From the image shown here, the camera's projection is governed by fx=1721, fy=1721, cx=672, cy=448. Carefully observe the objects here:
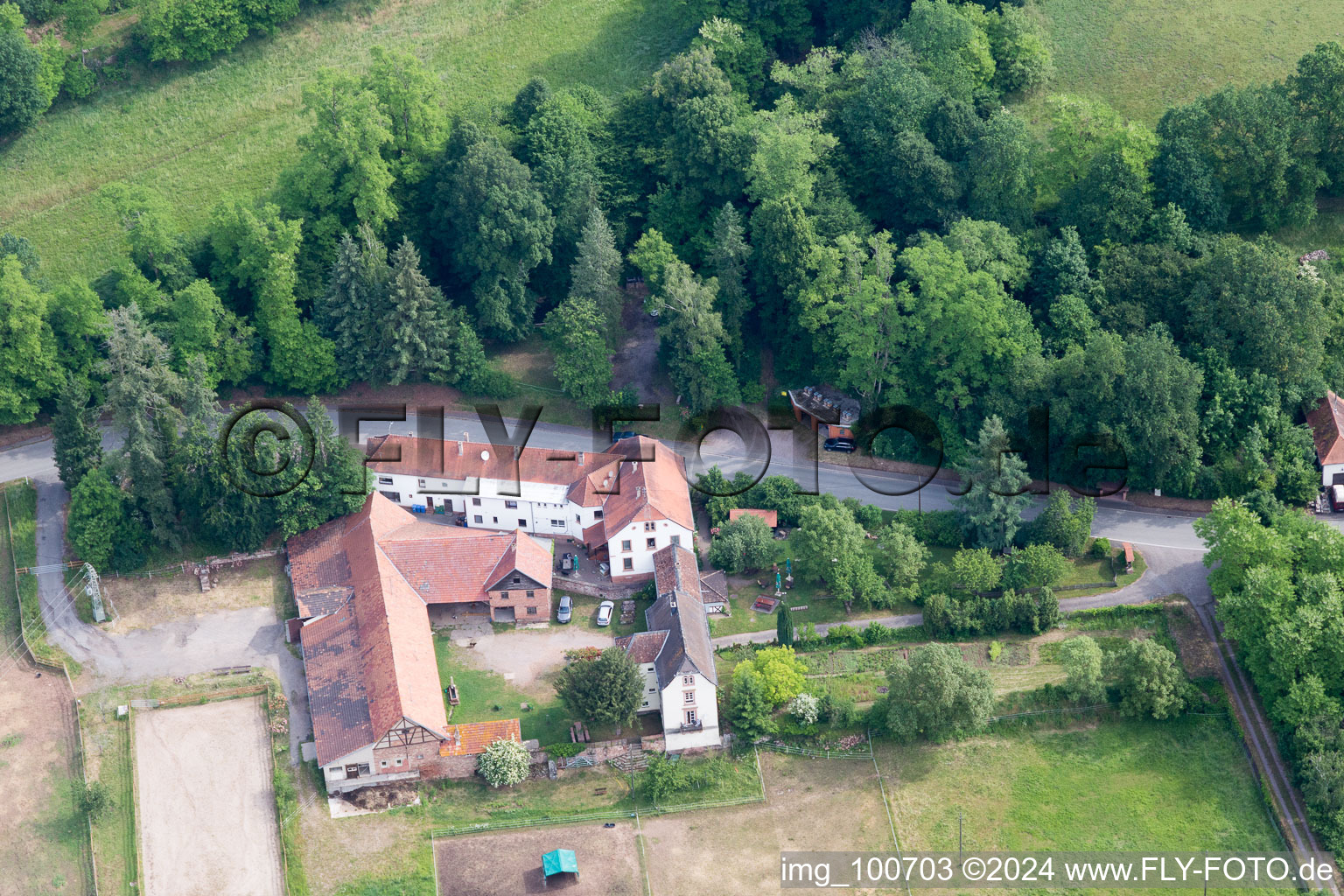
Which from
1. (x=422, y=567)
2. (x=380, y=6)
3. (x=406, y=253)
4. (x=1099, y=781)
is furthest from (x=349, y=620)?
(x=380, y=6)

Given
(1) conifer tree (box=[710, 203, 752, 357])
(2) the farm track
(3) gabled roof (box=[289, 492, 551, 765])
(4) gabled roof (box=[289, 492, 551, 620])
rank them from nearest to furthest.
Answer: (2) the farm track < (3) gabled roof (box=[289, 492, 551, 765]) < (4) gabled roof (box=[289, 492, 551, 620]) < (1) conifer tree (box=[710, 203, 752, 357])

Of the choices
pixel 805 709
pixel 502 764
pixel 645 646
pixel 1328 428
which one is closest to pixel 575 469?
pixel 645 646

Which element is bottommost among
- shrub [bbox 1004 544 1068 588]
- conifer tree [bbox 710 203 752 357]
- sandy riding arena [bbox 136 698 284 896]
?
sandy riding arena [bbox 136 698 284 896]

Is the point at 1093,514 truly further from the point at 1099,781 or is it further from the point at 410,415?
the point at 410,415

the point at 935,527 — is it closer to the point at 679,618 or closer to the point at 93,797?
the point at 679,618

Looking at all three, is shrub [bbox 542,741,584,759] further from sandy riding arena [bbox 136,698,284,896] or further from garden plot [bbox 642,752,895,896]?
sandy riding arena [bbox 136,698,284,896]

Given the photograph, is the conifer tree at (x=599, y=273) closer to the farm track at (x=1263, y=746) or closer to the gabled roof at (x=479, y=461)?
the gabled roof at (x=479, y=461)

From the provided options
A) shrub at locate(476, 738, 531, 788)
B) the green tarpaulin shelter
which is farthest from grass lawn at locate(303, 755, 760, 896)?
the green tarpaulin shelter

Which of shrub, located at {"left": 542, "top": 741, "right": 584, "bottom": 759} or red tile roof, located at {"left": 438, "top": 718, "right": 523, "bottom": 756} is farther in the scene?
shrub, located at {"left": 542, "top": 741, "right": 584, "bottom": 759}
